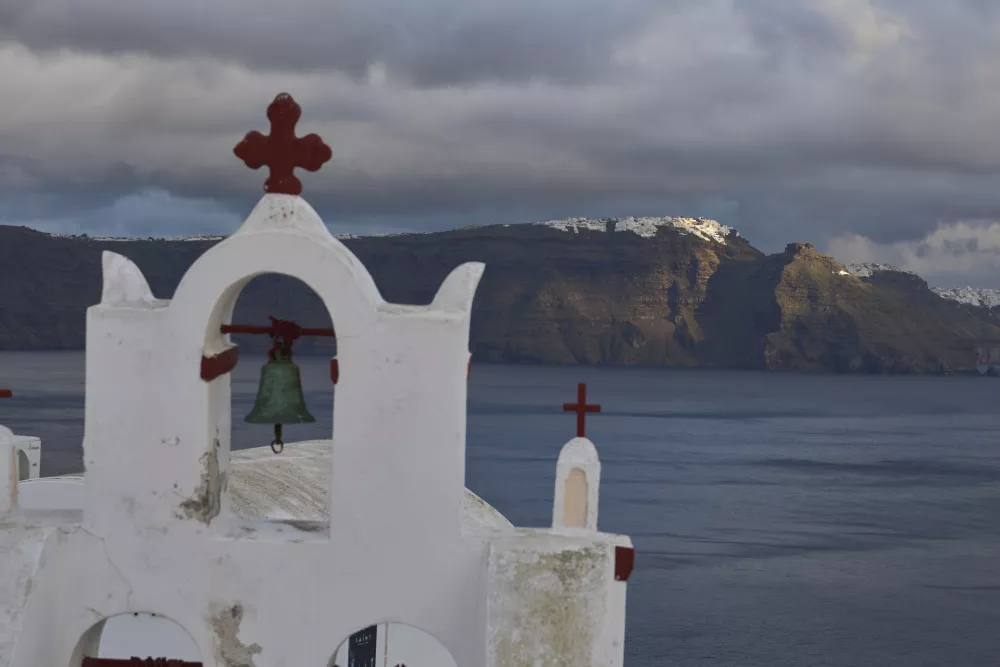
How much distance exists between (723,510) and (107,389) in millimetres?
74446

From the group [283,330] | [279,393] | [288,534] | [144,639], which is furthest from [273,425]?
[288,534]

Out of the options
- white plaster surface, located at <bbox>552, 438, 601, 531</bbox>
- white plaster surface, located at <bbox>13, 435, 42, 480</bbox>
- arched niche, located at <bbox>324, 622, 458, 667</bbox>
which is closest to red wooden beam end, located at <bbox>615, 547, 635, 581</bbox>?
white plaster surface, located at <bbox>552, 438, 601, 531</bbox>

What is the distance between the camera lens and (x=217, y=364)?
8.11 meters

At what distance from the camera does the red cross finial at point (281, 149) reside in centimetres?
805

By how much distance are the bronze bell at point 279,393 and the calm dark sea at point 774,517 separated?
36.1 metres

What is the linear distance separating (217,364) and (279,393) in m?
1.15

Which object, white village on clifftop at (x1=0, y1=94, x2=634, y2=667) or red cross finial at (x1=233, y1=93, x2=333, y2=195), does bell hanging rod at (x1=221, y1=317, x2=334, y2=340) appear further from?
red cross finial at (x1=233, y1=93, x2=333, y2=195)

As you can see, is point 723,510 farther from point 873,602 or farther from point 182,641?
point 182,641

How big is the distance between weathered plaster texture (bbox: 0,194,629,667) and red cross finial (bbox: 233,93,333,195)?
145 mm

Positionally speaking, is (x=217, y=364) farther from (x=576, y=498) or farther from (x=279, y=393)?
(x=576, y=498)

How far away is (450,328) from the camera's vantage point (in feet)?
25.9

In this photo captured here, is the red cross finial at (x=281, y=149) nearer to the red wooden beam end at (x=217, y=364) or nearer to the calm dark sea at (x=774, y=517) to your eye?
the red wooden beam end at (x=217, y=364)

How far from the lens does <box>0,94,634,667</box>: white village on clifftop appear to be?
7.88 metres

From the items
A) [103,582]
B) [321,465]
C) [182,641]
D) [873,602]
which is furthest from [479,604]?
[873,602]
